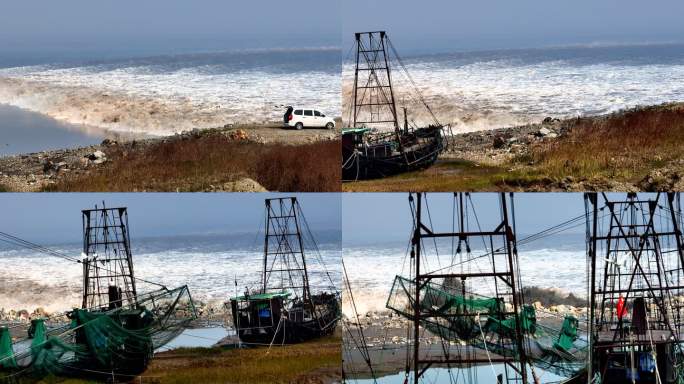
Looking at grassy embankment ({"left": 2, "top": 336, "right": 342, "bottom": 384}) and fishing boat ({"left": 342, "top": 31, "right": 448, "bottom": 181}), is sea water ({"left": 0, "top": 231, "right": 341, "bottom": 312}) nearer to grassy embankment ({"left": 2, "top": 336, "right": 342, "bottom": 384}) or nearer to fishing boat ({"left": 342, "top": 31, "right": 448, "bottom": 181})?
fishing boat ({"left": 342, "top": 31, "right": 448, "bottom": 181})

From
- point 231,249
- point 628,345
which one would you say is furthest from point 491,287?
point 628,345

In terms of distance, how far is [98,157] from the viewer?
39781mm

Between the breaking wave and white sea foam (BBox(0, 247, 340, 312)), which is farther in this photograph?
white sea foam (BBox(0, 247, 340, 312))

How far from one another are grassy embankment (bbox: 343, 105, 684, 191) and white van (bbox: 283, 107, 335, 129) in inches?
181

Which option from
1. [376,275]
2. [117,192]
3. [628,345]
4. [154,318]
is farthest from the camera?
[376,275]

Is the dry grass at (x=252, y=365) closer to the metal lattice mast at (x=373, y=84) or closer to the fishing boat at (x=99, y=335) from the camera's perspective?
the fishing boat at (x=99, y=335)

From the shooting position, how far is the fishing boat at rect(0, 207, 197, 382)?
A: 3152 cm

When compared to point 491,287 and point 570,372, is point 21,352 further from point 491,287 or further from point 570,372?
point 491,287

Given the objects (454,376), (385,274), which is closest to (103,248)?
(454,376)

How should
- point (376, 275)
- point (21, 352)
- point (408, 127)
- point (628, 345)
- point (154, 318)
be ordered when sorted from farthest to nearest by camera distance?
point (376, 275), point (408, 127), point (154, 318), point (21, 352), point (628, 345)

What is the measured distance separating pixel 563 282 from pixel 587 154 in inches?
458

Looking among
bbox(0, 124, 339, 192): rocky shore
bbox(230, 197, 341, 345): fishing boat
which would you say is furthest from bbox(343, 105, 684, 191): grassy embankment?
bbox(0, 124, 339, 192): rocky shore

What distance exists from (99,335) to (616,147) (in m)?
14.8

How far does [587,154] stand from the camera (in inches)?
1464
